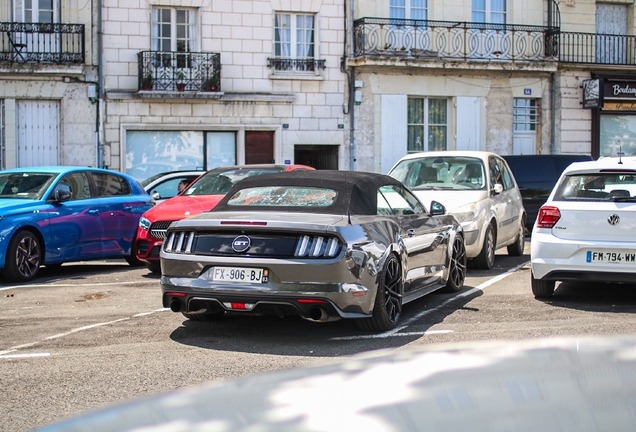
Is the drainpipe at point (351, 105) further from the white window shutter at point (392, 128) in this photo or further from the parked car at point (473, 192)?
the parked car at point (473, 192)

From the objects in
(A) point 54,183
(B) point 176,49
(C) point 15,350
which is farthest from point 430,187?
(B) point 176,49

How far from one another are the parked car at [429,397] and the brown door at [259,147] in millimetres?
23240

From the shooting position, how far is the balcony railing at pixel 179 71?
931 inches

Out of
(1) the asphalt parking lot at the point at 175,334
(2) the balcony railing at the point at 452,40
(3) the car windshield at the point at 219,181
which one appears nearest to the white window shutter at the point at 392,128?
(2) the balcony railing at the point at 452,40

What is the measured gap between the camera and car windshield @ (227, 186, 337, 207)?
7395mm

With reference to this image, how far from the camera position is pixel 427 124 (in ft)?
87.8

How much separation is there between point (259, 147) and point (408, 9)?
6.13 meters

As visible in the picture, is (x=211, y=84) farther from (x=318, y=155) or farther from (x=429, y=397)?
(x=429, y=397)

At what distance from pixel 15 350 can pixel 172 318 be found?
175 centimetres

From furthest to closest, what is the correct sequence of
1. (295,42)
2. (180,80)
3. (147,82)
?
(295,42) < (180,80) < (147,82)

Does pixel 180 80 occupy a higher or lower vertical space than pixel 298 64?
lower

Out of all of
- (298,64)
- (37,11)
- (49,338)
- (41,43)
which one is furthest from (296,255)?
(298,64)

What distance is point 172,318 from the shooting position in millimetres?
8242

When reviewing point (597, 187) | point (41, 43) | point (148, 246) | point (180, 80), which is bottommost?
point (148, 246)
